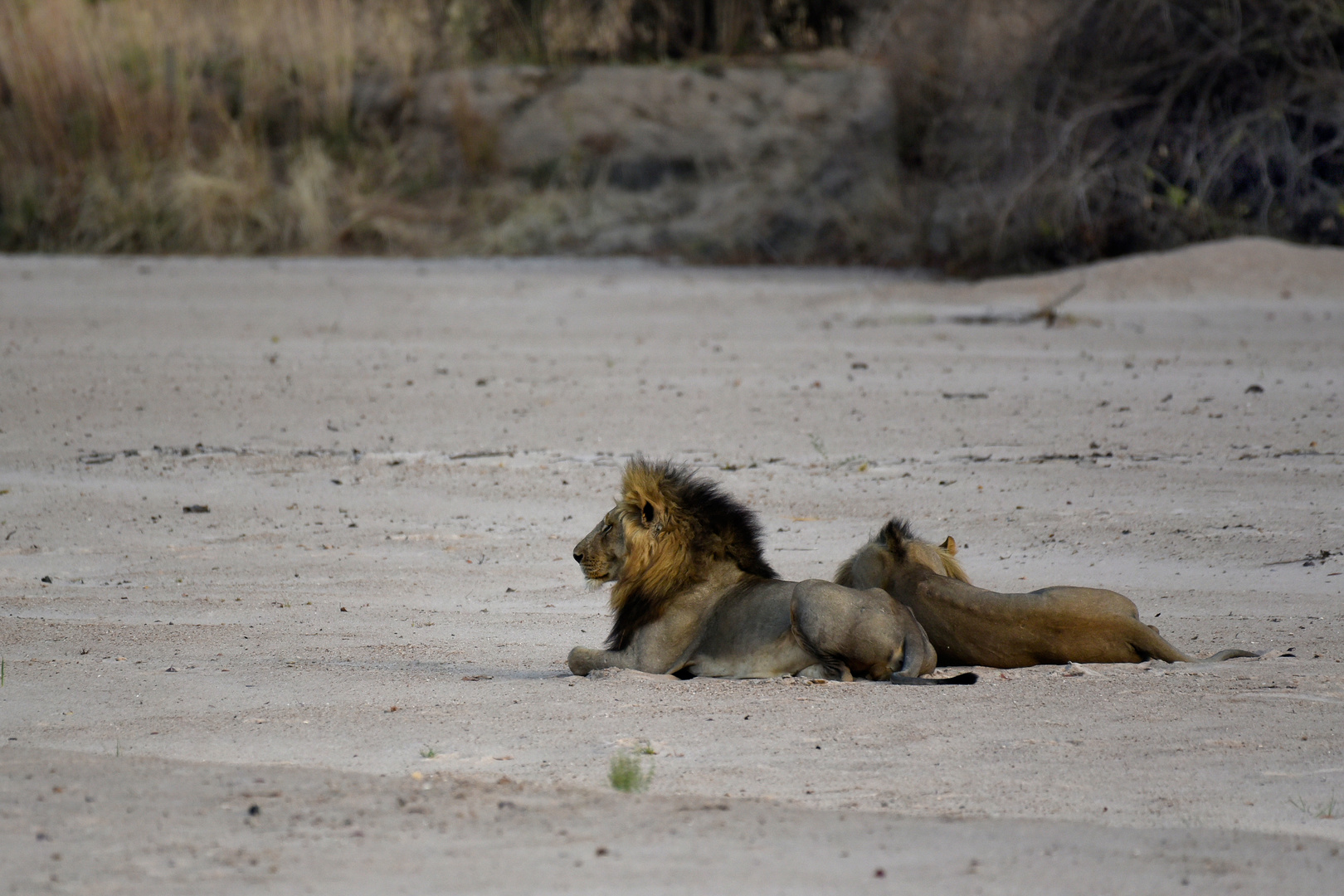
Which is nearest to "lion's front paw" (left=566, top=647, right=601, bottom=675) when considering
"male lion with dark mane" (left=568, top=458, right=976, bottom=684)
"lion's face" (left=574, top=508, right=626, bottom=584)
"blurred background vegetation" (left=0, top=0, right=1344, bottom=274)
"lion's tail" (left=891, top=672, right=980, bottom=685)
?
"male lion with dark mane" (left=568, top=458, right=976, bottom=684)

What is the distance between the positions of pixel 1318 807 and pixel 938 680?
5.08 feet

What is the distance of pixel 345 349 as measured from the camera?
529 inches

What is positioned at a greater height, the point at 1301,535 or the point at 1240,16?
the point at 1240,16

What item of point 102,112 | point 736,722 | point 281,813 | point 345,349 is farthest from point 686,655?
point 102,112

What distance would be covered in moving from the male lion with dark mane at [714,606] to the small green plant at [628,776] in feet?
4.55

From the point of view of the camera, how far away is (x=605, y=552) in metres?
6.41

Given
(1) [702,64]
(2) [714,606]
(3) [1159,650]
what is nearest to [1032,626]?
(3) [1159,650]

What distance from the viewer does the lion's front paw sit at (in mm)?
6141

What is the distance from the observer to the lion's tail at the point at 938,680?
19.0 feet

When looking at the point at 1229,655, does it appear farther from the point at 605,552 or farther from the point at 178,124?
the point at 178,124

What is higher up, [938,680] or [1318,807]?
[1318,807]

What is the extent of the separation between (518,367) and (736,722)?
7689 mm

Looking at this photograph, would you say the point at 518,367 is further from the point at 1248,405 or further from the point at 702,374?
the point at 1248,405

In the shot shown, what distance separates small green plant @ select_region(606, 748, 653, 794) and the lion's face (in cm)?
168
